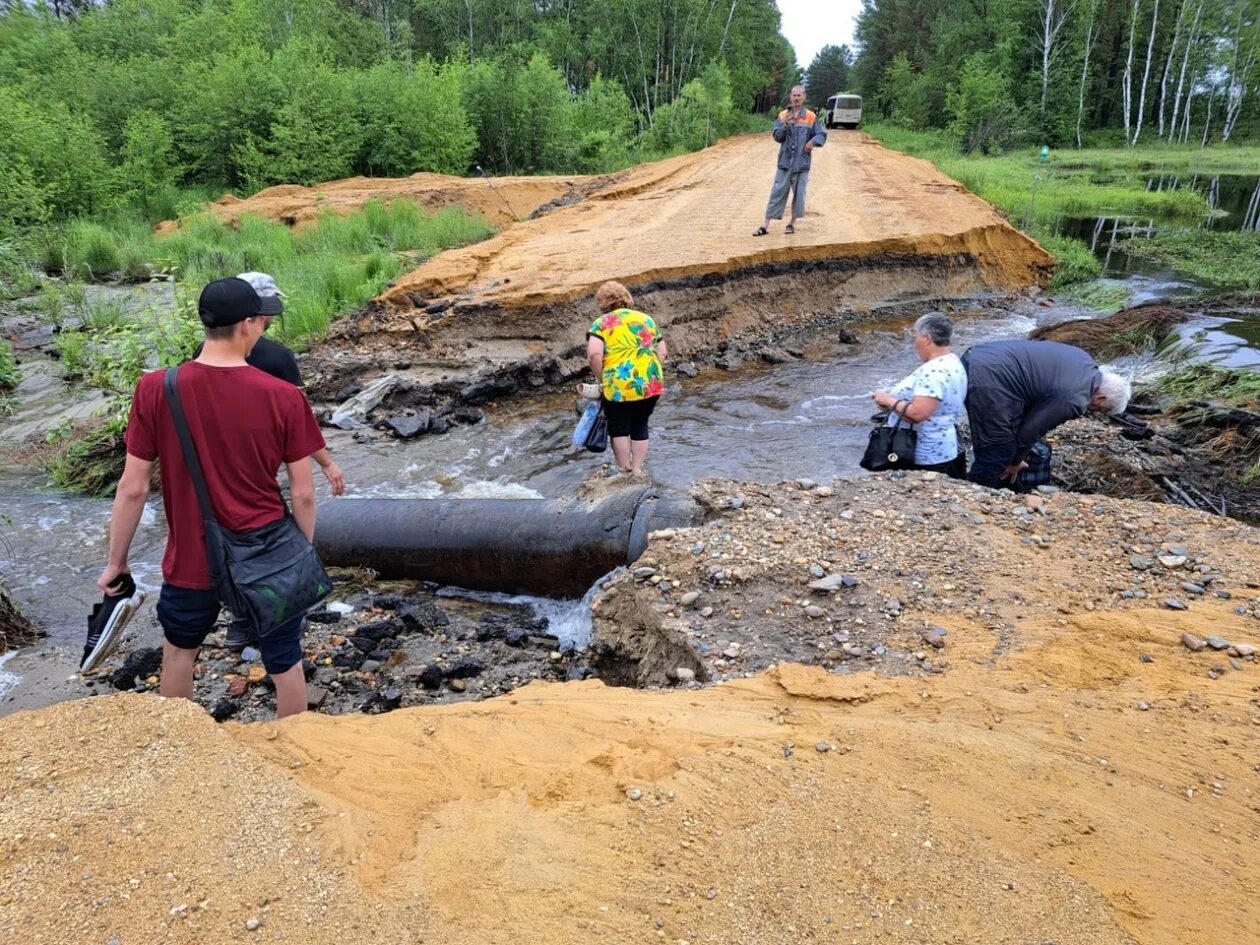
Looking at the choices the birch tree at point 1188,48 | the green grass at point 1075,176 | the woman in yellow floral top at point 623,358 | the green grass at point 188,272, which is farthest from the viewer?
the birch tree at point 1188,48

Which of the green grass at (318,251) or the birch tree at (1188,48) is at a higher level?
the birch tree at (1188,48)

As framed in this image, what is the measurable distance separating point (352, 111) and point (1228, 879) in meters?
23.5

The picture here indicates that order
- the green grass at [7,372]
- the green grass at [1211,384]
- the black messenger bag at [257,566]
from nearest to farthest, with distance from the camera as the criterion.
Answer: the black messenger bag at [257,566] < the green grass at [1211,384] < the green grass at [7,372]

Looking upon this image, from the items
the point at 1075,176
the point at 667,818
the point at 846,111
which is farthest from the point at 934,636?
the point at 846,111

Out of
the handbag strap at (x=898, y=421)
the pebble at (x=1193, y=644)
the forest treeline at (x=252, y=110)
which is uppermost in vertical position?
the forest treeline at (x=252, y=110)

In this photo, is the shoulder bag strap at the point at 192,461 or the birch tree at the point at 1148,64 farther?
the birch tree at the point at 1148,64

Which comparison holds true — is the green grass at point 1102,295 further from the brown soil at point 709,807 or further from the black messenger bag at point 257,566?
the black messenger bag at point 257,566

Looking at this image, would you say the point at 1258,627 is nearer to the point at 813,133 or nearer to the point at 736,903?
the point at 736,903

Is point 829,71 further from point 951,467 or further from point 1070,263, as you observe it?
point 951,467

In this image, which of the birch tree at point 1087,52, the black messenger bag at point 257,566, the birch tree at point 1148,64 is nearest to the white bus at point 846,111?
the birch tree at point 1087,52

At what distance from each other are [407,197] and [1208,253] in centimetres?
1723

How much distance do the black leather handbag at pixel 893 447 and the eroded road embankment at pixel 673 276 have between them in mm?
4698

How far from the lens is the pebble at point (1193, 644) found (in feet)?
11.1

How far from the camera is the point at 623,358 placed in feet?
19.1
